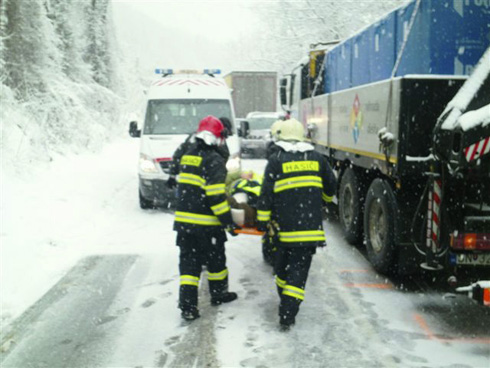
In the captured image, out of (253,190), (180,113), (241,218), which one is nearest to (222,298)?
(241,218)

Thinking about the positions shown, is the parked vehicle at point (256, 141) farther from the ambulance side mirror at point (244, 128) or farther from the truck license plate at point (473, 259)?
the truck license plate at point (473, 259)

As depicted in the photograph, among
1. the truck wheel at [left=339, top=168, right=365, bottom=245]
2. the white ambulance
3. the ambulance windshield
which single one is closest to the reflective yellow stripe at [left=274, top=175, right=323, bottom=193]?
the truck wheel at [left=339, top=168, right=365, bottom=245]

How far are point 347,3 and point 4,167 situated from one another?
72.6ft

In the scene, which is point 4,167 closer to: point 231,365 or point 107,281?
point 107,281

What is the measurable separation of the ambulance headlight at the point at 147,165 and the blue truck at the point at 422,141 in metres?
3.77

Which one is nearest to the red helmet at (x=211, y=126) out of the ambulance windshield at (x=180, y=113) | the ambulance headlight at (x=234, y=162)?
the ambulance headlight at (x=234, y=162)

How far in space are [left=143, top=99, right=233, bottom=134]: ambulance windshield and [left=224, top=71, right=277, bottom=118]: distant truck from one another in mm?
17220

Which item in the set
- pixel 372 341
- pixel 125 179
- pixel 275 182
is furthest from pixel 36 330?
pixel 125 179

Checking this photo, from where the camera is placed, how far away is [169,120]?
11.7 metres

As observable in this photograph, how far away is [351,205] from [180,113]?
4.76m

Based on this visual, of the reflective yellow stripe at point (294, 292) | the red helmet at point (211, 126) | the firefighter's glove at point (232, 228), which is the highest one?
the red helmet at point (211, 126)

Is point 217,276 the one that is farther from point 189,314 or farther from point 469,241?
point 469,241

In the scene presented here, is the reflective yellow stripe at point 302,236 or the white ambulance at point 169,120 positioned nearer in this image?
A: the reflective yellow stripe at point 302,236

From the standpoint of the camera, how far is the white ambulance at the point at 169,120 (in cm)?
1095
